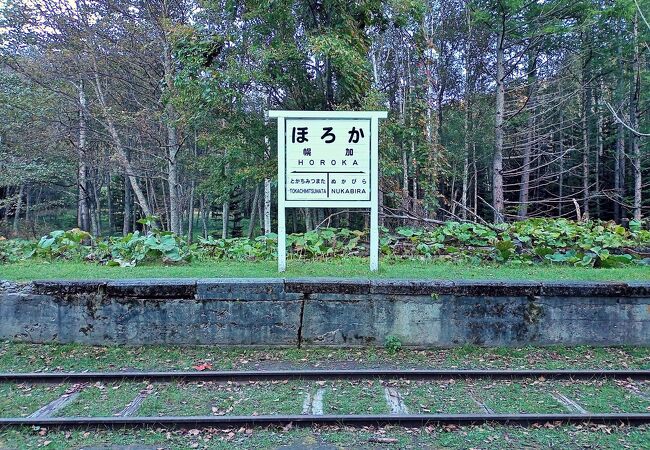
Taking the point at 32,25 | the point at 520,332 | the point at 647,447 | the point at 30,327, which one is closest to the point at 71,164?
the point at 32,25

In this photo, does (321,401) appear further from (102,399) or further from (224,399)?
(102,399)

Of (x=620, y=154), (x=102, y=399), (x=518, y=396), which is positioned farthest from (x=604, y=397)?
(x=620, y=154)

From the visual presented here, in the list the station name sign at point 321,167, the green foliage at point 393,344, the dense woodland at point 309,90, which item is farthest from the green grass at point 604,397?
the dense woodland at point 309,90

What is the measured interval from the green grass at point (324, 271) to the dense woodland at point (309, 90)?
268 centimetres

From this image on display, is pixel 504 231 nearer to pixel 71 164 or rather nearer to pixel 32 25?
pixel 32 25

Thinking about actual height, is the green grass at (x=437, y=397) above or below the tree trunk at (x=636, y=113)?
below

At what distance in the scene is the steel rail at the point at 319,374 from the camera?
5.05m

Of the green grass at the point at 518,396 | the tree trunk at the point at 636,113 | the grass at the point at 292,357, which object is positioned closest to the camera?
A: the green grass at the point at 518,396

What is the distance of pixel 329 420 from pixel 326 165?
3779 millimetres

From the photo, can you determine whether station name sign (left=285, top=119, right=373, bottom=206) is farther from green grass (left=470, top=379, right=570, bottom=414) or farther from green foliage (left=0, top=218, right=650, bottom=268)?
green grass (left=470, top=379, right=570, bottom=414)

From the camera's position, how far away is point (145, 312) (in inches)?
238

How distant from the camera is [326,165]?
6.86m

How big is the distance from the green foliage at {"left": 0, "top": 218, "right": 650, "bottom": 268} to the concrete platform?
204cm

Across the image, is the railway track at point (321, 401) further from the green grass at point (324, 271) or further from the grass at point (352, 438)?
the green grass at point (324, 271)
